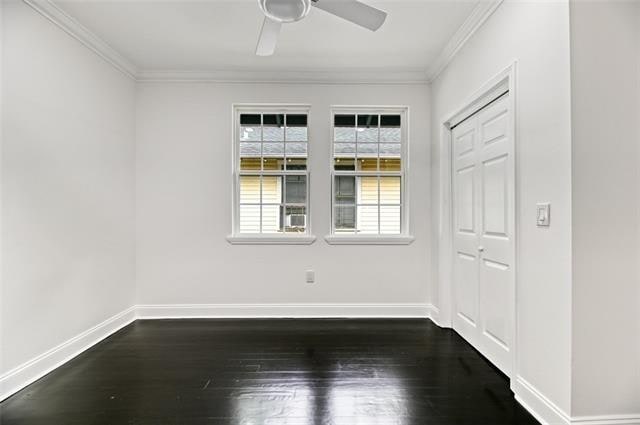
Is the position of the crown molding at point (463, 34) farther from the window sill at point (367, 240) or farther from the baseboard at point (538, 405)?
the baseboard at point (538, 405)

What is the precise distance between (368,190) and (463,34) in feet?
5.66

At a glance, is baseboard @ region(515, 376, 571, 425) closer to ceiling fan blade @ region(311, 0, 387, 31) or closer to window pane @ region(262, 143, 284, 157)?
ceiling fan blade @ region(311, 0, 387, 31)

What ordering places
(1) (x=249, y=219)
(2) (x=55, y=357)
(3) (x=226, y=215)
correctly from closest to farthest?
(2) (x=55, y=357) → (3) (x=226, y=215) → (1) (x=249, y=219)

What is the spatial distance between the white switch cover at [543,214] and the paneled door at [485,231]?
9.3 inches

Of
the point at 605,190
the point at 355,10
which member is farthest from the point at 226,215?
the point at 605,190

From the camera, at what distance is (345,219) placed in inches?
151

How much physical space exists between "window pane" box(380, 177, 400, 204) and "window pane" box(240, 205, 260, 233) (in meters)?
1.42

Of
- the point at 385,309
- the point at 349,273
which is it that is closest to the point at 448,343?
the point at 385,309

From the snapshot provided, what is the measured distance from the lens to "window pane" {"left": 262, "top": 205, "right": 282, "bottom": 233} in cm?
382

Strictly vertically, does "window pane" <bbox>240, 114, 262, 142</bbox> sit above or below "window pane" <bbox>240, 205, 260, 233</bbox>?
above

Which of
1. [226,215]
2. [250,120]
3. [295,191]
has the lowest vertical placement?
[226,215]

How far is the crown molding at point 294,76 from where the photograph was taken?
3631 mm

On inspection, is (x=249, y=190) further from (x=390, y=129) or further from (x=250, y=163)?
(x=390, y=129)

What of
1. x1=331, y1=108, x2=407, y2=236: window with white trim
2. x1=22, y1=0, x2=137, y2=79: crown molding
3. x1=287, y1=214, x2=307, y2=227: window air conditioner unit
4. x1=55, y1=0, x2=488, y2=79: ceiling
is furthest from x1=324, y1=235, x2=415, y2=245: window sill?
x1=22, y1=0, x2=137, y2=79: crown molding
